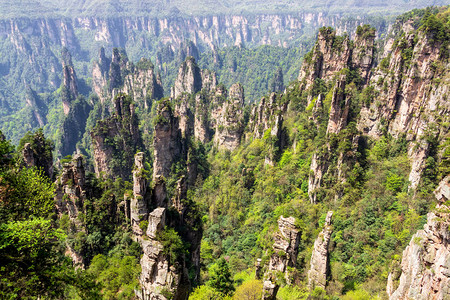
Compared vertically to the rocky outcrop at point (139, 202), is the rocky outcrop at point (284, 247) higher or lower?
lower

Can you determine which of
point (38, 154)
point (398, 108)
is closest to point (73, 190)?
point (38, 154)

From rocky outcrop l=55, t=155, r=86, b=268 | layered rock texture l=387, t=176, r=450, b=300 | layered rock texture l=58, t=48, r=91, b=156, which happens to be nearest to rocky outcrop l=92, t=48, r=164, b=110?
layered rock texture l=58, t=48, r=91, b=156

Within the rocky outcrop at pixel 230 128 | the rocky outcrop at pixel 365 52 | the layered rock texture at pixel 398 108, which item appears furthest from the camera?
the rocky outcrop at pixel 230 128

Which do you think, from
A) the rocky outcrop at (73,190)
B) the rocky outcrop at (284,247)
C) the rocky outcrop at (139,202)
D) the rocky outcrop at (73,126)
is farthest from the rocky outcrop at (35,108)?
A: the rocky outcrop at (284,247)

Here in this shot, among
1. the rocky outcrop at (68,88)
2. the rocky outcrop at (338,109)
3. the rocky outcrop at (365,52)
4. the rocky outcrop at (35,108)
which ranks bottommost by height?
the rocky outcrop at (35,108)

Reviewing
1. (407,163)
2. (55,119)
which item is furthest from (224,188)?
(55,119)

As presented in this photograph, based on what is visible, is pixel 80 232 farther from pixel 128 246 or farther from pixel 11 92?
pixel 11 92

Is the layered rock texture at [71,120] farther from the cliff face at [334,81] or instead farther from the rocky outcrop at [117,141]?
the cliff face at [334,81]
